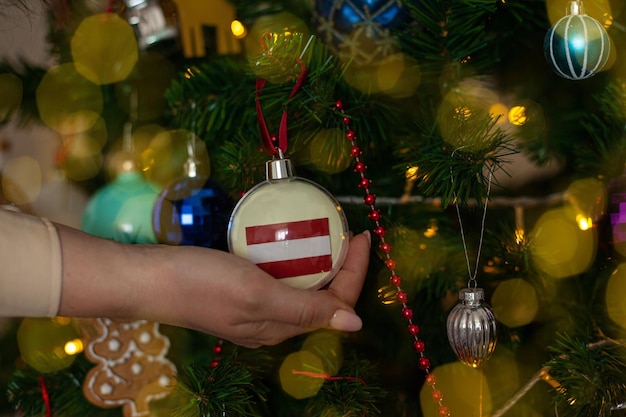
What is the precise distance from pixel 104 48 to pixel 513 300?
0.66 meters

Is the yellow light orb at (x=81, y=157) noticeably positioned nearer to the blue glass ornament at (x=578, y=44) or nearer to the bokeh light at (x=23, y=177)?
the bokeh light at (x=23, y=177)

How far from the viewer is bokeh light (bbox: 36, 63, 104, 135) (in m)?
0.92

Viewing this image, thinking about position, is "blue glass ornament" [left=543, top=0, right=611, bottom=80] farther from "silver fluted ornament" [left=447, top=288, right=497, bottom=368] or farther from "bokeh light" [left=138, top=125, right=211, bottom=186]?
"bokeh light" [left=138, top=125, right=211, bottom=186]

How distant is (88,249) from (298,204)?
0.18m

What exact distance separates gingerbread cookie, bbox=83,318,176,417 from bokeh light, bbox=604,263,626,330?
1.70ft

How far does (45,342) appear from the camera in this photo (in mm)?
908

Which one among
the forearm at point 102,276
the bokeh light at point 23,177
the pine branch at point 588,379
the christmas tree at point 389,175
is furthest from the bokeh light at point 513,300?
the bokeh light at point 23,177

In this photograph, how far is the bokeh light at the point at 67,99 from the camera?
923 millimetres

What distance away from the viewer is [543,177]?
999 mm

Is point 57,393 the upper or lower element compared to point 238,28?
lower

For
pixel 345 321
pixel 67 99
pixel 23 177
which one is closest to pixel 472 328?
pixel 345 321

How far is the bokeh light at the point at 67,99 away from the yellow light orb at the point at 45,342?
31cm

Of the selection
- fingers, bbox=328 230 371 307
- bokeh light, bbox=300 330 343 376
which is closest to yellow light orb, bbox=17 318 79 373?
bokeh light, bbox=300 330 343 376

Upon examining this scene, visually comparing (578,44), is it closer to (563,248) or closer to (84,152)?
(563,248)
